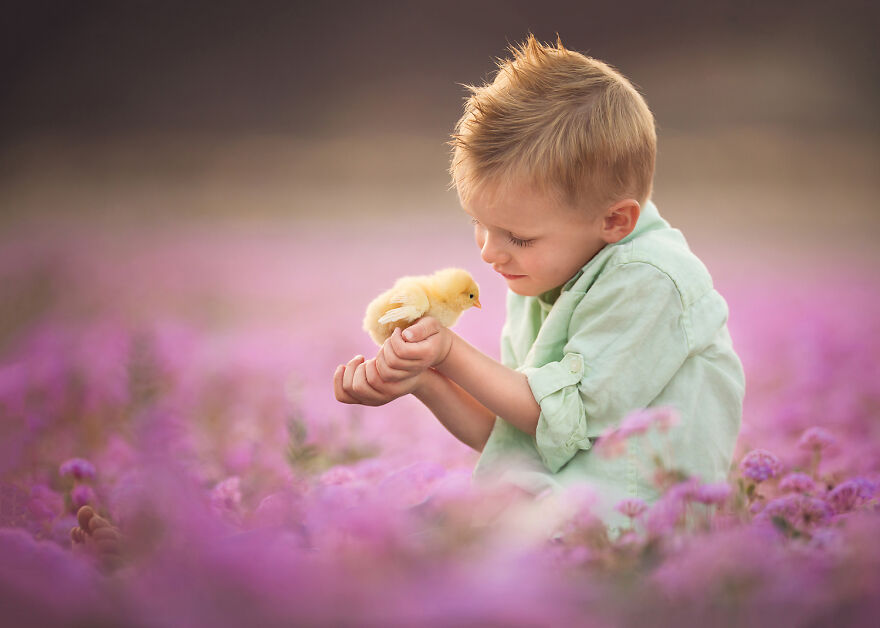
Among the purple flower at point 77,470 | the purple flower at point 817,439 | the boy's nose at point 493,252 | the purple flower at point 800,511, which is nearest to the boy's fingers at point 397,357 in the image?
the boy's nose at point 493,252

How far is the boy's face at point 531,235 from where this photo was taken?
1.35 meters

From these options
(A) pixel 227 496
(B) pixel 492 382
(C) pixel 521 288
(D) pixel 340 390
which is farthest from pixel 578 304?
(A) pixel 227 496

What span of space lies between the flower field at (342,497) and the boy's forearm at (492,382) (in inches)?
5.6

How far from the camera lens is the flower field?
0.84 m

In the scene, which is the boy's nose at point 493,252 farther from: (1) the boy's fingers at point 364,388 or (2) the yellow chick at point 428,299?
(1) the boy's fingers at point 364,388

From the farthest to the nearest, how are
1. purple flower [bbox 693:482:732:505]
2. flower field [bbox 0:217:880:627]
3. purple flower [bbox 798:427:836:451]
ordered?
purple flower [bbox 798:427:836:451], purple flower [bbox 693:482:732:505], flower field [bbox 0:217:880:627]

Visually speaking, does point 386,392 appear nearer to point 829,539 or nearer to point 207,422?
point 829,539

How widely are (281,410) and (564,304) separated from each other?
1.45m

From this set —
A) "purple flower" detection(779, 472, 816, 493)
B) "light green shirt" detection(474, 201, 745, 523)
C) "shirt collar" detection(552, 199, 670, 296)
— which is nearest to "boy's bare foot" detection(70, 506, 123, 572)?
"light green shirt" detection(474, 201, 745, 523)

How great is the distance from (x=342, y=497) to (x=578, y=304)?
52cm

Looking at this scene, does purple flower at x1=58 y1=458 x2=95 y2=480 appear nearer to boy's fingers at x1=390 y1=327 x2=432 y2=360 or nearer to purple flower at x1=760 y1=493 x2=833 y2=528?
boy's fingers at x1=390 y1=327 x2=432 y2=360

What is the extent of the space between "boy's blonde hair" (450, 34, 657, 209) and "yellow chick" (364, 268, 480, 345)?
0.16 metres

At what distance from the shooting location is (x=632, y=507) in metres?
1.23

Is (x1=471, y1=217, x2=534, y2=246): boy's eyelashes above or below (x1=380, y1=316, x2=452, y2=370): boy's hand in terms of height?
above
